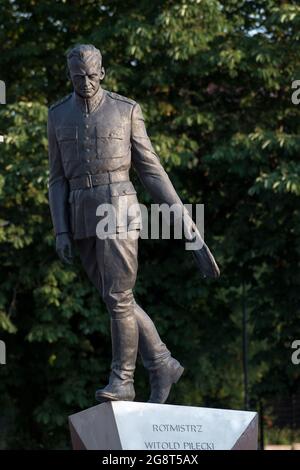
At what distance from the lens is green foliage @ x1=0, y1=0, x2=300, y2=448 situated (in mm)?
16500

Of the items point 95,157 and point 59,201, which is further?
point 59,201

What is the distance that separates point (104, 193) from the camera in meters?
10.1

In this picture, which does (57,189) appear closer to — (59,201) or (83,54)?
(59,201)

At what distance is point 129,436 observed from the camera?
9500 mm

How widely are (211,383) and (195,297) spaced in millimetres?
5089

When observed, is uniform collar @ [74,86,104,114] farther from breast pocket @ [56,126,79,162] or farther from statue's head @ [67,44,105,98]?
breast pocket @ [56,126,79,162]

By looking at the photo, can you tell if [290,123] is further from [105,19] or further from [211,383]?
[211,383]

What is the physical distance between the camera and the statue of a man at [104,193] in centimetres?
1012

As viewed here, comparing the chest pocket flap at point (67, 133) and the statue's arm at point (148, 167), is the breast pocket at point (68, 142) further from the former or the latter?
the statue's arm at point (148, 167)

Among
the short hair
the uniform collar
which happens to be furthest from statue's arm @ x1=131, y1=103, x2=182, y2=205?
the short hair

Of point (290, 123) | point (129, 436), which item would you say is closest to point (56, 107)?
point (129, 436)

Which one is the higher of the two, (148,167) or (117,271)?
(148,167)

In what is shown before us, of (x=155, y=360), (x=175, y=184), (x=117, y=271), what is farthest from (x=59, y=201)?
(x=175, y=184)

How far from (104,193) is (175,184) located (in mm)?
6857
